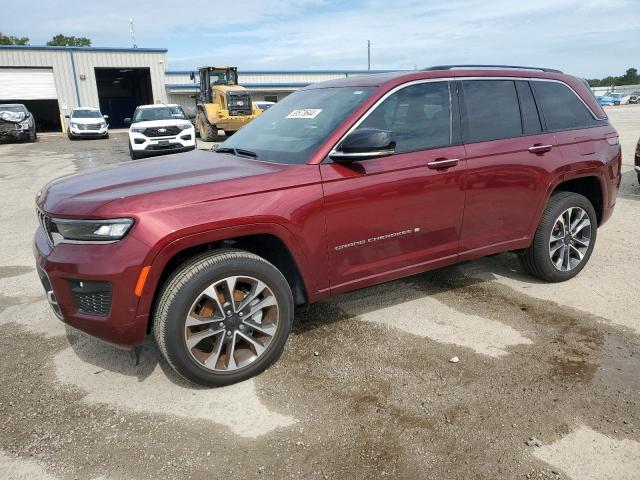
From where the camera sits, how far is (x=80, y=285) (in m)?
2.74

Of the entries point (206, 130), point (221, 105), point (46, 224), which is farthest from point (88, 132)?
point (46, 224)

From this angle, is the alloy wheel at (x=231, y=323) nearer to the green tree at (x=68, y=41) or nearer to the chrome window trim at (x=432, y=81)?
the chrome window trim at (x=432, y=81)

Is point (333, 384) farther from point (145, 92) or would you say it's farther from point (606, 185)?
point (145, 92)

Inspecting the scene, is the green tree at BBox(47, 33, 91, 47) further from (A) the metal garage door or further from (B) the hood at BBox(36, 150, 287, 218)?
(B) the hood at BBox(36, 150, 287, 218)

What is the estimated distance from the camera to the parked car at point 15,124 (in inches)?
893

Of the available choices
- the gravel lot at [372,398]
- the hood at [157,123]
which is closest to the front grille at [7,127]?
the hood at [157,123]

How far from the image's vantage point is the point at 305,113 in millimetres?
3756

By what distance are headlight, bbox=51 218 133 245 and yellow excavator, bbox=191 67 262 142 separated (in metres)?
15.8

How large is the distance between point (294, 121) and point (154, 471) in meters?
2.50

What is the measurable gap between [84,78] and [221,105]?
1912 cm

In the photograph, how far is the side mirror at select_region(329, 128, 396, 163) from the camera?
307 centimetres

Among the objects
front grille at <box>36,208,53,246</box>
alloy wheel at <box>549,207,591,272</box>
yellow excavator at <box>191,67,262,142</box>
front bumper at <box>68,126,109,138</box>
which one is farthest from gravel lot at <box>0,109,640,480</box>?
front bumper at <box>68,126,109,138</box>

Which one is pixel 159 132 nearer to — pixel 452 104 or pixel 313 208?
pixel 452 104

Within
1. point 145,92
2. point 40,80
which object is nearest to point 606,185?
point 40,80
